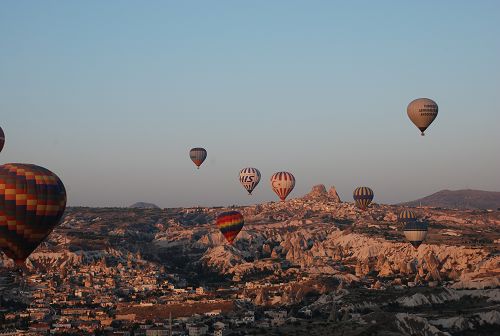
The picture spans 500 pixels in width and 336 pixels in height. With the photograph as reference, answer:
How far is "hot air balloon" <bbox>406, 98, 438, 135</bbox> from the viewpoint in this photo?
11212 centimetres

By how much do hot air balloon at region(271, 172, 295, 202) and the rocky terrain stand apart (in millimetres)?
13582

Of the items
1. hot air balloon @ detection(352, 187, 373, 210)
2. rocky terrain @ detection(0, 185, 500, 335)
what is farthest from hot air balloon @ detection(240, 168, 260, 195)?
hot air balloon @ detection(352, 187, 373, 210)

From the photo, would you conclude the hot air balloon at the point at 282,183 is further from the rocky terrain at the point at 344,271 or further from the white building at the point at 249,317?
the white building at the point at 249,317

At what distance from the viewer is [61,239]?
18638 centimetres

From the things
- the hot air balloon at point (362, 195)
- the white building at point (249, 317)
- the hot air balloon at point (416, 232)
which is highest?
the hot air balloon at point (362, 195)

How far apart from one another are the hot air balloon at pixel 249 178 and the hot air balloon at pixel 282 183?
306 centimetres

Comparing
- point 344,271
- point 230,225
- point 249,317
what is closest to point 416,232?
point 344,271

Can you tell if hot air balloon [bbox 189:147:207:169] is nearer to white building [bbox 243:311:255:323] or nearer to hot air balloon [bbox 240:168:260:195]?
hot air balloon [bbox 240:168:260:195]

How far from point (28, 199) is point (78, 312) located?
5283 cm

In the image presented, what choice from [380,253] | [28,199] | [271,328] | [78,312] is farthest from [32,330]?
[380,253]

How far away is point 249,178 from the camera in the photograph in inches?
6225

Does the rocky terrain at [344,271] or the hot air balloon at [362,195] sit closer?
the rocky terrain at [344,271]

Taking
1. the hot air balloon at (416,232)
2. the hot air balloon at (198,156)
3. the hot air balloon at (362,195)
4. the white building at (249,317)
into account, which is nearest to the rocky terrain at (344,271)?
the white building at (249,317)

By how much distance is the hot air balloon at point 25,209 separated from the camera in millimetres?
72938
